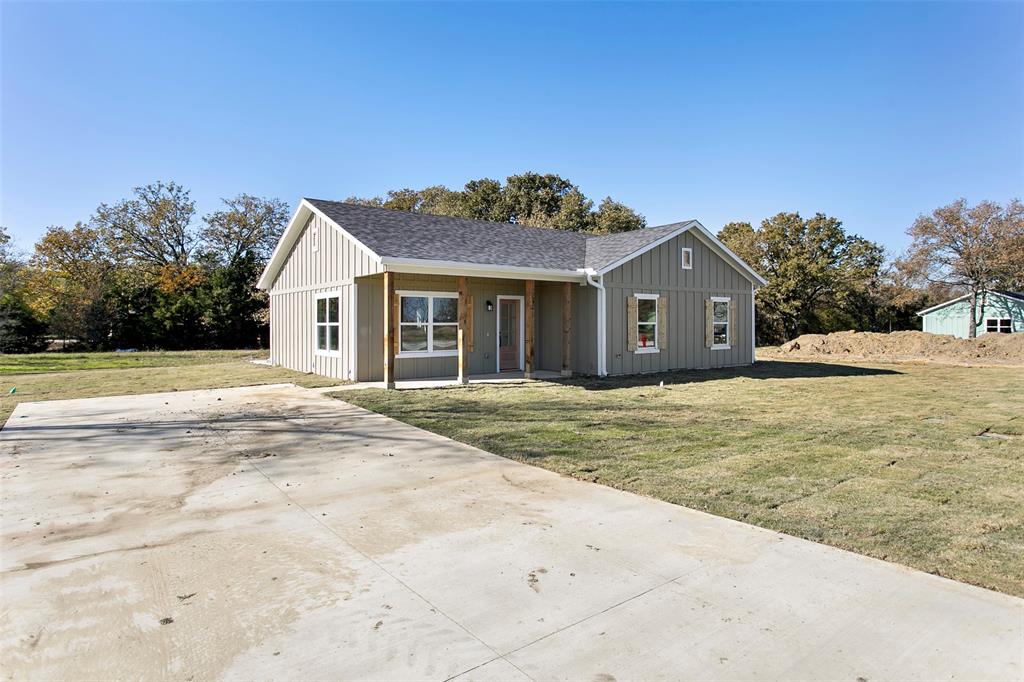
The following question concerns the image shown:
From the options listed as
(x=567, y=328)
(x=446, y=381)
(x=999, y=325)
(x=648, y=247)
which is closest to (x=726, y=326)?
(x=648, y=247)

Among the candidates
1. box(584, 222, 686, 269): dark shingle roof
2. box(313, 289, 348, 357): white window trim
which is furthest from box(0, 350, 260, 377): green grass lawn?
box(584, 222, 686, 269): dark shingle roof

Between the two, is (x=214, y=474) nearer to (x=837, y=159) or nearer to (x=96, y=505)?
(x=96, y=505)

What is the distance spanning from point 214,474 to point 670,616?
437 centimetres

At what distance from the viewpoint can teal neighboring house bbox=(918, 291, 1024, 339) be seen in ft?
94.2

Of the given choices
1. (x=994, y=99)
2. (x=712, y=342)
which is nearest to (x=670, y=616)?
(x=712, y=342)

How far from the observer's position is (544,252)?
1462 centimetres

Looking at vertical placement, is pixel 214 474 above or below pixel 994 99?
below

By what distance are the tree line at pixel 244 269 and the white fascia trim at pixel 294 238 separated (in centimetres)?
1150

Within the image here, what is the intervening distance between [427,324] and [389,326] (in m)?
2.14

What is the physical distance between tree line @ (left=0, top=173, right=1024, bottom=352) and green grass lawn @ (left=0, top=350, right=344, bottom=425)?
18.9 ft

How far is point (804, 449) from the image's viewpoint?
20.1 feet

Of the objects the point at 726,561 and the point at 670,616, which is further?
the point at 726,561

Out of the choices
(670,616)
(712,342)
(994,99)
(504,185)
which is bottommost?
(670,616)

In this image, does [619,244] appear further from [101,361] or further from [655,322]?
[101,361]
